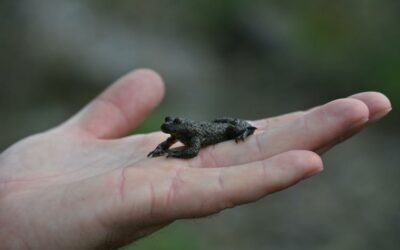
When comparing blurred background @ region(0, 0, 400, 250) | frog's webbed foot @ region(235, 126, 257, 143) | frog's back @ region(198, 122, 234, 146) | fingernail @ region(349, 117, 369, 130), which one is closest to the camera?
fingernail @ region(349, 117, 369, 130)

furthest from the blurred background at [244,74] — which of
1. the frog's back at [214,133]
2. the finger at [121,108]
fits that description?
the frog's back at [214,133]

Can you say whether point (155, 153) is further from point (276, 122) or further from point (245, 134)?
point (276, 122)

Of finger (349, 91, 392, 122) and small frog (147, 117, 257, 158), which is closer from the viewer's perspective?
finger (349, 91, 392, 122)

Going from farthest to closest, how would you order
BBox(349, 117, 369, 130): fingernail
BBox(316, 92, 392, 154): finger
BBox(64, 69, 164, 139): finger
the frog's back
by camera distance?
BBox(64, 69, 164, 139): finger, the frog's back, BBox(316, 92, 392, 154): finger, BBox(349, 117, 369, 130): fingernail

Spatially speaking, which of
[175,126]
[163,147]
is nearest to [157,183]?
[163,147]

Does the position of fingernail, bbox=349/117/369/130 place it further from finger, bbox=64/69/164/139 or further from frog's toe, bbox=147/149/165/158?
finger, bbox=64/69/164/139

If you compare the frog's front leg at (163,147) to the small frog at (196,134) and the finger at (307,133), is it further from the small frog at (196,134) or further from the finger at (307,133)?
the finger at (307,133)

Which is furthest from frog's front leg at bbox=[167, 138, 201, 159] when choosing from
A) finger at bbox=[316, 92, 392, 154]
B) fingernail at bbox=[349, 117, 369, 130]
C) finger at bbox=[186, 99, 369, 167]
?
fingernail at bbox=[349, 117, 369, 130]
